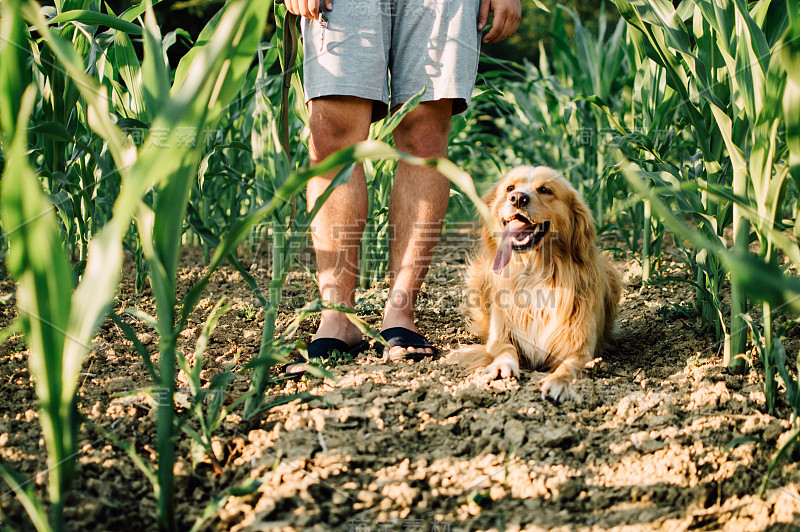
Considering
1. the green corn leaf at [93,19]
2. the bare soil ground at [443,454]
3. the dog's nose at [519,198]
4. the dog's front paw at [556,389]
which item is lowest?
the bare soil ground at [443,454]

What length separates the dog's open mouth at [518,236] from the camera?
7.48 feet

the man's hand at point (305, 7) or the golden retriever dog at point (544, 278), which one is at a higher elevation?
the man's hand at point (305, 7)

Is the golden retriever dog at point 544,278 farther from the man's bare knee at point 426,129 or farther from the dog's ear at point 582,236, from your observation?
the man's bare knee at point 426,129

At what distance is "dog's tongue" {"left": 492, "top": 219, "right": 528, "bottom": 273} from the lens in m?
2.27

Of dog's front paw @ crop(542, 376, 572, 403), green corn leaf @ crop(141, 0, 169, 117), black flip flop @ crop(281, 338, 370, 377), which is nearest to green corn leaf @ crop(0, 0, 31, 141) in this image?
green corn leaf @ crop(141, 0, 169, 117)

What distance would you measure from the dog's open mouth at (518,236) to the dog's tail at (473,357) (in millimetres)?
335

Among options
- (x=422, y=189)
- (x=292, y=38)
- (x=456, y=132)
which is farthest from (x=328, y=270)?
(x=456, y=132)

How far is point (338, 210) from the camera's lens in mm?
2143

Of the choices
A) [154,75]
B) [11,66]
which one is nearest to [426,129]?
[154,75]

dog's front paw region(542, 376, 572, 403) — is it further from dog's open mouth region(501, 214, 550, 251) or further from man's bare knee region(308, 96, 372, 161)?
man's bare knee region(308, 96, 372, 161)

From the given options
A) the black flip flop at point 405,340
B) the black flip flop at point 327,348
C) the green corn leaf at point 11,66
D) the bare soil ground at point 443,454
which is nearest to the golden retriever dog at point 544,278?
the black flip flop at point 405,340

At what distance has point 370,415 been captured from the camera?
4.97ft

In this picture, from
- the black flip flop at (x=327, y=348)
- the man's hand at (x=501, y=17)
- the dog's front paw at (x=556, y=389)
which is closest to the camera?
the dog's front paw at (x=556, y=389)

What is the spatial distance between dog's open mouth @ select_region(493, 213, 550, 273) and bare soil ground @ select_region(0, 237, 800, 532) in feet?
1.67
